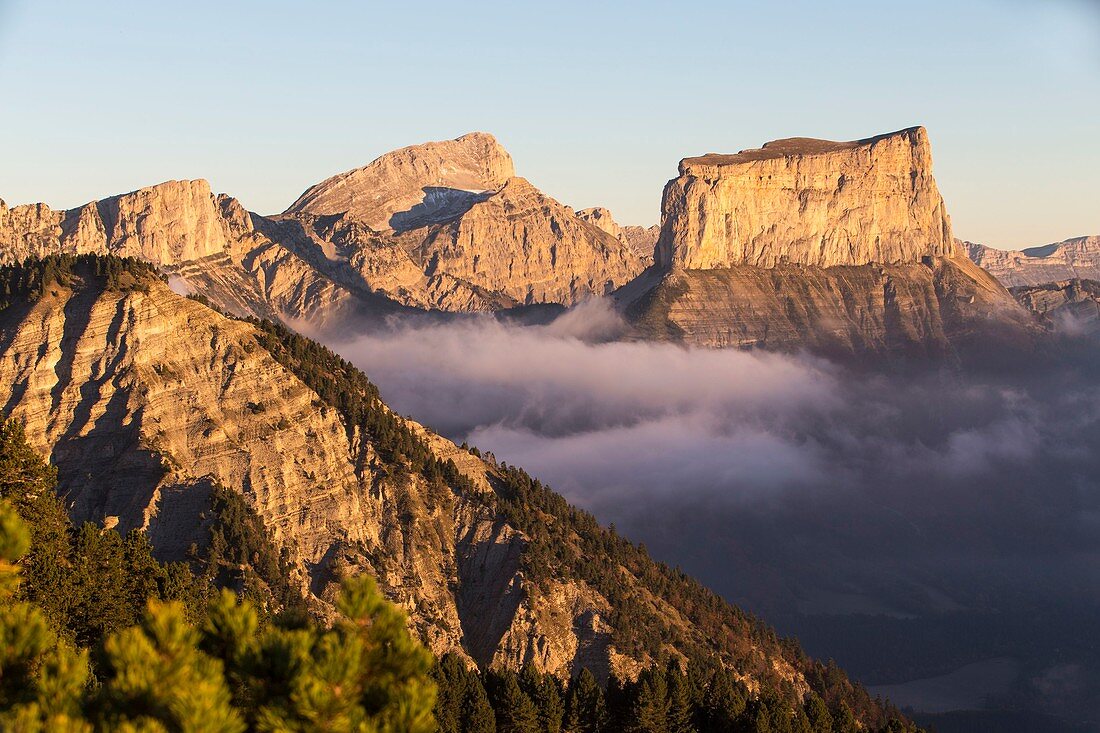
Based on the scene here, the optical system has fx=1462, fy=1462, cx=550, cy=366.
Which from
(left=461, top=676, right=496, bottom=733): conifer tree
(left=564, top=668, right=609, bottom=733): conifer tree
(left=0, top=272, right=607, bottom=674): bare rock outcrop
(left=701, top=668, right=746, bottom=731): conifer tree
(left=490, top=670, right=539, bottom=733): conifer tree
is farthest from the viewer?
(left=0, top=272, right=607, bottom=674): bare rock outcrop

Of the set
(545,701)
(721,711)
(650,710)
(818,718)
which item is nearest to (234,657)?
(650,710)

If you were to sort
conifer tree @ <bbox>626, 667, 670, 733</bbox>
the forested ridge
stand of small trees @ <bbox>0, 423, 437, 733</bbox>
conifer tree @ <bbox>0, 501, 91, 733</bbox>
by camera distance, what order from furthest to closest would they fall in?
conifer tree @ <bbox>626, 667, 670, 733</bbox> < the forested ridge < stand of small trees @ <bbox>0, 423, 437, 733</bbox> < conifer tree @ <bbox>0, 501, 91, 733</bbox>

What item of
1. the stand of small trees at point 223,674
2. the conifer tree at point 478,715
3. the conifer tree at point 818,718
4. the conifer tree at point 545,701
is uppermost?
the stand of small trees at point 223,674

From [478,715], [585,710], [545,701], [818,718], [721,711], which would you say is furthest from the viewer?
[818,718]

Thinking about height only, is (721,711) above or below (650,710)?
below

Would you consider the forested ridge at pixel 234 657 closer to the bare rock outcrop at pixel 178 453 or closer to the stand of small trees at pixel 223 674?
the stand of small trees at pixel 223 674

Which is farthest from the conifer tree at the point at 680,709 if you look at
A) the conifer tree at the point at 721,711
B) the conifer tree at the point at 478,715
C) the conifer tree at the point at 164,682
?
the conifer tree at the point at 164,682

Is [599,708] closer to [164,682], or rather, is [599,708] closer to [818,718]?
[818,718]

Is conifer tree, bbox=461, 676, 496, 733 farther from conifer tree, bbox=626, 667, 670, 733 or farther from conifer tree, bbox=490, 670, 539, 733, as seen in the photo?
conifer tree, bbox=626, 667, 670, 733

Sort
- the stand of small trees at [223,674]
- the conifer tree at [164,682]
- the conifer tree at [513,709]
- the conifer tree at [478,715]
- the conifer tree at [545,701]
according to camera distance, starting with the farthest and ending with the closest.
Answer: the conifer tree at [545,701], the conifer tree at [513,709], the conifer tree at [478,715], the stand of small trees at [223,674], the conifer tree at [164,682]

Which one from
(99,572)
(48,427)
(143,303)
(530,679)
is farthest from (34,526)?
(143,303)

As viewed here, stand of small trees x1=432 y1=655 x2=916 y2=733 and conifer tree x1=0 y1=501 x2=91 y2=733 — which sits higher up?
conifer tree x1=0 y1=501 x2=91 y2=733

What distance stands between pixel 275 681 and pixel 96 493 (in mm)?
143386

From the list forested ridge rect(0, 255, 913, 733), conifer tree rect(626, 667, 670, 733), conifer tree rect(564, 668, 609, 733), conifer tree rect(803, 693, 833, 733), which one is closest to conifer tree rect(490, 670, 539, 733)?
forested ridge rect(0, 255, 913, 733)
